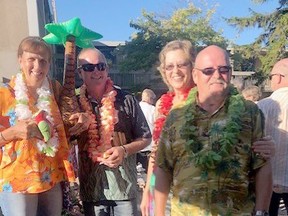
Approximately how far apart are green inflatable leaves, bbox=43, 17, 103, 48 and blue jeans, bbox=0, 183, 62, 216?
1.15m

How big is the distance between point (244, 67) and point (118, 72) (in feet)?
30.5

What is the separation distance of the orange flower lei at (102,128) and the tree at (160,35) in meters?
21.5

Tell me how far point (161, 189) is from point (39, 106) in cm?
104

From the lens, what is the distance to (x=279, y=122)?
332 centimetres

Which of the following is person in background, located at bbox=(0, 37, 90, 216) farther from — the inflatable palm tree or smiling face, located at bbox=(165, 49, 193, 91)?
smiling face, located at bbox=(165, 49, 193, 91)

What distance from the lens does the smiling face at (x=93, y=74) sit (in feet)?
9.46

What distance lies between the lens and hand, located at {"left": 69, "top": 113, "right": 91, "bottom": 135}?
271cm

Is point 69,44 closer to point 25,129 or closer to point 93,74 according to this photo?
point 93,74

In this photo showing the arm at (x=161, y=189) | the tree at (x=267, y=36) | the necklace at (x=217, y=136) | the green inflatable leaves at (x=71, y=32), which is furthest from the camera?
the tree at (x=267, y=36)

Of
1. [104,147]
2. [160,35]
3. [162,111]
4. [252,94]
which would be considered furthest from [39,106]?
[160,35]

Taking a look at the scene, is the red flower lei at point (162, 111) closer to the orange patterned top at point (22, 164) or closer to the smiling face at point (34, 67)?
the orange patterned top at point (22, 164)

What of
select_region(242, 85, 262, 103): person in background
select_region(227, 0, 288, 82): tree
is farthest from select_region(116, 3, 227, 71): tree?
select_region(242, 85, 262, 103): person in background

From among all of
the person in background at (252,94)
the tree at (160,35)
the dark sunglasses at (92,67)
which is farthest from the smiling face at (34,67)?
the tree at (160,35)

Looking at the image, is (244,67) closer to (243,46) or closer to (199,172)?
(243,46)
